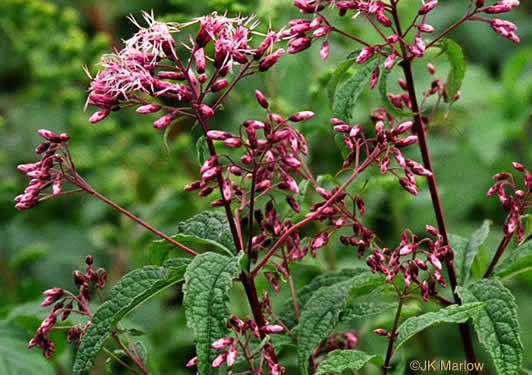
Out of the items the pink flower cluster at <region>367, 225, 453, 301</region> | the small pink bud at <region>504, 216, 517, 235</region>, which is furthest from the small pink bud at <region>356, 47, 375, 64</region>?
the small pink bud at <region>504, 216, 517, 235</region>

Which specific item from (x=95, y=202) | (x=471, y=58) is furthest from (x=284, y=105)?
(x=471, y=58)

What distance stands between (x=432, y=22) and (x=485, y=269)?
4066 millimetres

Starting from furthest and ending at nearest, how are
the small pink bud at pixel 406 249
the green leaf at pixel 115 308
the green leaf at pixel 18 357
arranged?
1. the green leaf at pixel 18 357
2. the small pink bud at pixel 406 249
3. the green leaf at pixel 115 308

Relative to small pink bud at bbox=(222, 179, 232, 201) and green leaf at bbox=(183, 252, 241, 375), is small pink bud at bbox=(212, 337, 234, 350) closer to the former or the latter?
green leaf at bbox=(183, 252, 241, 375)

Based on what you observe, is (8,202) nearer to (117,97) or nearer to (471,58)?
(117,97)

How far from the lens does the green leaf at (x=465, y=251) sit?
2.02m

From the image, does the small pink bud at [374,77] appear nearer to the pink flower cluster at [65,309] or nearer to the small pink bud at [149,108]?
the small pink bud at [149,108]

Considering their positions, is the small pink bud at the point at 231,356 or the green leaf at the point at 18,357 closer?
A: the small pink bud at the point at 231,356

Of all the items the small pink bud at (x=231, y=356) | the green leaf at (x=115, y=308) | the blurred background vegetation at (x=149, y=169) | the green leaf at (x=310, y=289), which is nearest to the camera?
the small pink bud at (x=231, y=356)

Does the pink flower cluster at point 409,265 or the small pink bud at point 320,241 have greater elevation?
the small pink bud at point 320,241

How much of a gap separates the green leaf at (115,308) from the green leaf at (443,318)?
534mm

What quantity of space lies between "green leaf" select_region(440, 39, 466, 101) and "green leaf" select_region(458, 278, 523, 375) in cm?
54

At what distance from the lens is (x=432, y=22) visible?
584cm

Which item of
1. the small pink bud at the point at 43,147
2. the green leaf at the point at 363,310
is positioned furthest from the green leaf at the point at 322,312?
the small pink bud at the point at 43,147
